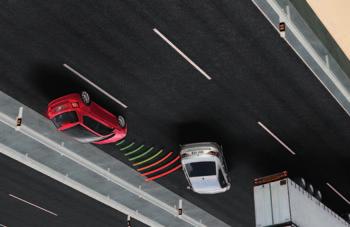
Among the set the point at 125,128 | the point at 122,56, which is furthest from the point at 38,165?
the point at 122,56

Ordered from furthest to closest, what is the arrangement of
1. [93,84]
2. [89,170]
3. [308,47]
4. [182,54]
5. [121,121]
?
1. [89,170]
2. [121,121]
3. [93,84]
4. [182,54]
5. [308,47]

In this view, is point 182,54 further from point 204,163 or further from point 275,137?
point 275,137

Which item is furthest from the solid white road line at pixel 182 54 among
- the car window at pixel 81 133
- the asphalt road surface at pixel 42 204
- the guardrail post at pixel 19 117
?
the asphalt road surface at pixel 42 204

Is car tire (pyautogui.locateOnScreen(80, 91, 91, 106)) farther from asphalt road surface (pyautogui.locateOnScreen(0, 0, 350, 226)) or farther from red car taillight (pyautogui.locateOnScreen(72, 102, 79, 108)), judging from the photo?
asphalt road surface (pyautogui.locateOnScreen(0, 0, 350, 226))

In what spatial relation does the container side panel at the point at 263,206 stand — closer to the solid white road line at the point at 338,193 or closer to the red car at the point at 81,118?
the solid white road line at the point at 338,193

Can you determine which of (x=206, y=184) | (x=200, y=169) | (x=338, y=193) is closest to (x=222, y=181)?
(x=206, y=184)

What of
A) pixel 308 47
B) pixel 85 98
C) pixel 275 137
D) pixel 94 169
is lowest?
pixel 94 169
